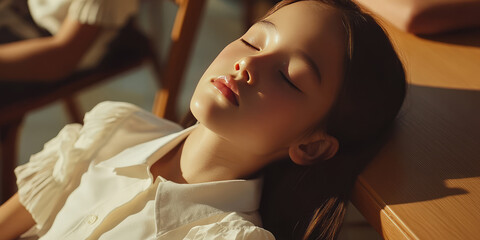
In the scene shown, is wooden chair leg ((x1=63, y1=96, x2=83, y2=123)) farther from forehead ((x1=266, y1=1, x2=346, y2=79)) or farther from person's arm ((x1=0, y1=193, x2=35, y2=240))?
forehead ((x1=266, y1=1, x2=346, y2=79))

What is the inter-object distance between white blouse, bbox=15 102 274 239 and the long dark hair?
7 centimetres

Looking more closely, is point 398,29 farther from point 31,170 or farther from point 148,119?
point 31,170

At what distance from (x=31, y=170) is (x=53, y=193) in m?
0.06

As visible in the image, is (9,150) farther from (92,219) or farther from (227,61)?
(227,61)

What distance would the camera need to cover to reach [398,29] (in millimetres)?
921

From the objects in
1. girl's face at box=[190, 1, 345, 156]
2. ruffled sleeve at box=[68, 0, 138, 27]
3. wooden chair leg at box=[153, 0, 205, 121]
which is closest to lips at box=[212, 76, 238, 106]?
girl's face at box=[190, 1, 345, 156]

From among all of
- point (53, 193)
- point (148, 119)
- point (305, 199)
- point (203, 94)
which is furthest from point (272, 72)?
point (53, 193)

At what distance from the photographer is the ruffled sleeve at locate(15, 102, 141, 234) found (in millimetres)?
847

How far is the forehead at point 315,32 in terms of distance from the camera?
0.71m

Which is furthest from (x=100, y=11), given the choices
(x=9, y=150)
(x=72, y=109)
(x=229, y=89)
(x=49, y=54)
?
(x=229, y=89)

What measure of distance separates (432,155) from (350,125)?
0.13 meters

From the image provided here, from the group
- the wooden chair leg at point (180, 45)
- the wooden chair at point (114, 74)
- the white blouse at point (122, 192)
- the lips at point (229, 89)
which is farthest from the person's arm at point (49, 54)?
the lips at point (229, 89)

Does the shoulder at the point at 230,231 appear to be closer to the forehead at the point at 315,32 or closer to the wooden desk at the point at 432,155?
the wooden desk at the point at 432,155

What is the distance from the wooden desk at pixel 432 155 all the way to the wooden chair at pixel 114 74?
1.46 feet
